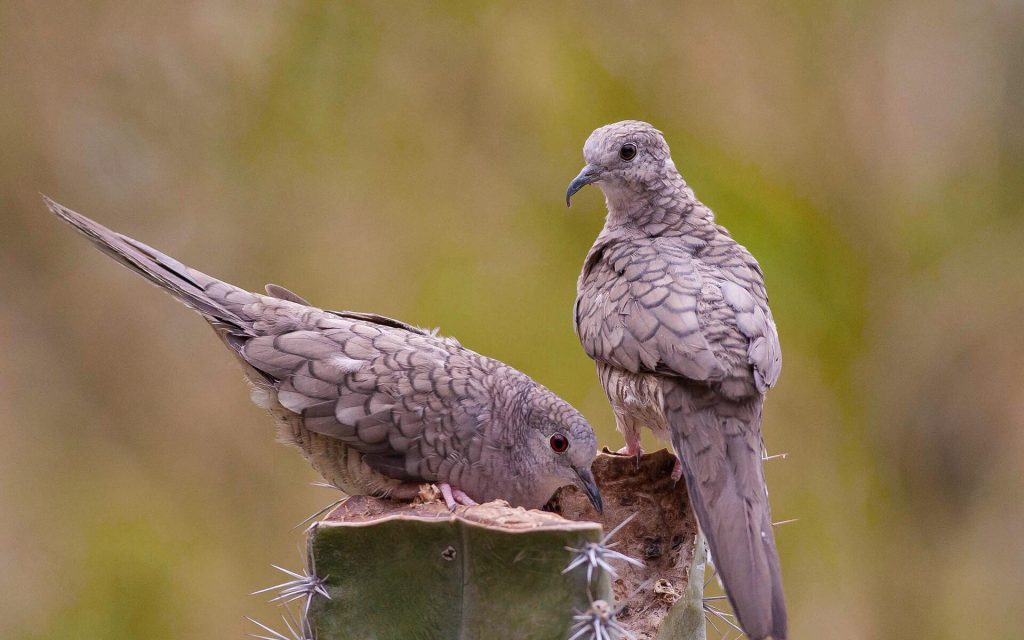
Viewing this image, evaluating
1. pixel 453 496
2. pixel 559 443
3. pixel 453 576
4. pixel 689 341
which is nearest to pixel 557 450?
pixel 559 443

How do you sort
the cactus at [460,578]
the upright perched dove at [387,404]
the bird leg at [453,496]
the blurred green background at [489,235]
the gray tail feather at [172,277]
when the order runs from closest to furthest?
the cactus at [460,578] → the bird leg at [453,496] → the upright perched dove at [387,404] → the gray tail feather at [172,277] → the blurred green background at [489,235]

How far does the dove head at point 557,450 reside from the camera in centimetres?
273

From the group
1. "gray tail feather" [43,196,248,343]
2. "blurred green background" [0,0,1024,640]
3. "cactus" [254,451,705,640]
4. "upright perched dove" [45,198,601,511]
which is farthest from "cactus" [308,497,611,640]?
"blurred green background" [0,0,1024,640]

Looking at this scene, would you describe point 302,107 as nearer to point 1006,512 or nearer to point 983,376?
point 983,376

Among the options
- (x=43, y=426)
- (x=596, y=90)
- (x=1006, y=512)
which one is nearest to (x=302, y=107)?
(x=596, y=90)

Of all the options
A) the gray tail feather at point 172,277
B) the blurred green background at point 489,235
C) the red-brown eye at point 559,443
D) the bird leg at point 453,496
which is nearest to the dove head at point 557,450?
the red-brown eye at point 559,443

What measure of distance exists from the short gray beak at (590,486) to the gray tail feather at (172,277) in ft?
3.41

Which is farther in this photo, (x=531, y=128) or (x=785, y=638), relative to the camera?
(x=531, y=128)

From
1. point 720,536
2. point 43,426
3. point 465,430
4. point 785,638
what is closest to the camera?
point 785,638

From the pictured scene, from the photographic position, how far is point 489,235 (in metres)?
5.46

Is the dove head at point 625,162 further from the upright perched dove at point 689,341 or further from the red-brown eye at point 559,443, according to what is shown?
the red-brown eye at point 559,443

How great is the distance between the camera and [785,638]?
2.24 meters

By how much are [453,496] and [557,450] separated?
0.31 meters

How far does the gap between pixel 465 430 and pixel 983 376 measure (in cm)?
381
